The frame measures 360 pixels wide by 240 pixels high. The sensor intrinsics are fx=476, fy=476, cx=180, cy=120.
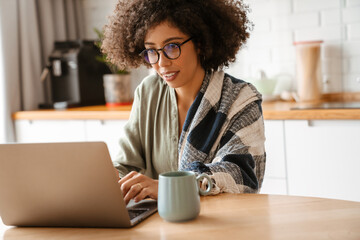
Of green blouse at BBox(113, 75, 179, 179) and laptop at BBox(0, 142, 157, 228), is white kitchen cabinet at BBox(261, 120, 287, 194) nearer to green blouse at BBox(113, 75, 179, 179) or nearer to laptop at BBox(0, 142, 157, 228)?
green blouse at BBox(113, 75, 179, 179)

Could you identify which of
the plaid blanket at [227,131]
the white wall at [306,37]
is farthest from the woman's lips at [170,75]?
the white wall at [306,37]

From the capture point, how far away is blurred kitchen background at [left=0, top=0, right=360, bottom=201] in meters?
2.20

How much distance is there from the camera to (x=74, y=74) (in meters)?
3.14

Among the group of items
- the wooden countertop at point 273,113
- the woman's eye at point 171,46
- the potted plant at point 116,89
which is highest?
the woman's eye at point 171,46

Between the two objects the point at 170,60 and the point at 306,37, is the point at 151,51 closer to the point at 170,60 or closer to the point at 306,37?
the point at 170,60

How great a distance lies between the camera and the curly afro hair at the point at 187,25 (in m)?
1.60

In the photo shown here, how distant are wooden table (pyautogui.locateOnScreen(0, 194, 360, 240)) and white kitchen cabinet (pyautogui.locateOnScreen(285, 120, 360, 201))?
1.10m

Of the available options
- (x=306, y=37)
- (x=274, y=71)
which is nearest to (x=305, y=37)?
(x=306, y=37)

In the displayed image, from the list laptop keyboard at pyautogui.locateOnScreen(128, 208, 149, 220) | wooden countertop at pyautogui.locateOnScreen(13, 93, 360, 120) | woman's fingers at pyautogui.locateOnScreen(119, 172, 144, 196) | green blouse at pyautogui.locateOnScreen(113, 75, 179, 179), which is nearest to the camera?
laptop keyboard at pyautogui.locateOnScreen(128, 208, 149, 220)

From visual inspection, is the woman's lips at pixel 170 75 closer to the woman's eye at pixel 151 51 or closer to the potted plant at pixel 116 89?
the woman's eye at pixel 151 51

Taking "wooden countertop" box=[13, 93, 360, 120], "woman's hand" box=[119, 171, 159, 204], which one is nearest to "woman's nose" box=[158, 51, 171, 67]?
"woman's hand" box=[119, 171, 159, 204]

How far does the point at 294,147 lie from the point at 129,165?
0.93m

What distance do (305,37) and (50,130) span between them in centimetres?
165

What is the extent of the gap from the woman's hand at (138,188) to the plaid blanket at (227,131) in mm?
217
